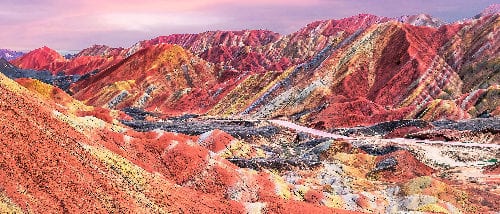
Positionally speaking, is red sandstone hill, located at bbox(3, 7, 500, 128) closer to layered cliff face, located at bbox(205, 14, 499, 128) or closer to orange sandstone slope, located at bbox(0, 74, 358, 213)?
layered cliff face, located at bbox(205, 14, 499, 128)

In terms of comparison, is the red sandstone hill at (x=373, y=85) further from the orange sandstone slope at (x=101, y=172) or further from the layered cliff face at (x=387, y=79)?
the orange sandstone slope at (x=101, y=172)

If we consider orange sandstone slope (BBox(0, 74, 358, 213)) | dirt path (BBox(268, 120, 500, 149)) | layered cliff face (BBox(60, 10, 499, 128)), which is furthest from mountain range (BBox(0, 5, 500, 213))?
layered cliff face (BBox(60, 10, 499, 128))

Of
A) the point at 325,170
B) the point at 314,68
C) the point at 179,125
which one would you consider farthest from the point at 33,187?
the point at 314,68

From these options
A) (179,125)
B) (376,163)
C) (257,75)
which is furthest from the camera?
(257,75)

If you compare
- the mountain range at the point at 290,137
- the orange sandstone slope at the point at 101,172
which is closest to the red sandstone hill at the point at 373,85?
the mountain range at the point at 290,137

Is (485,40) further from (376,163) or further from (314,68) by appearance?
(376,163)
